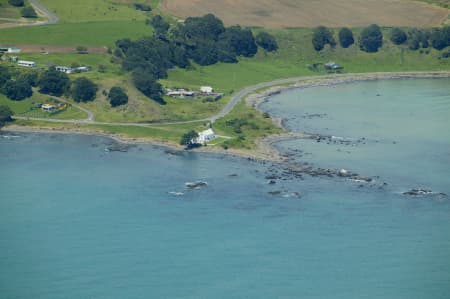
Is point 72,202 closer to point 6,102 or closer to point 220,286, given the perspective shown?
point 220,286

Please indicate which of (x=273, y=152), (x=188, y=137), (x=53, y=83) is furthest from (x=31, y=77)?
(x=273, y=152)

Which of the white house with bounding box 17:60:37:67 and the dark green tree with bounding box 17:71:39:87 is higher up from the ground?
the white house with bounding box 17:60:37:67

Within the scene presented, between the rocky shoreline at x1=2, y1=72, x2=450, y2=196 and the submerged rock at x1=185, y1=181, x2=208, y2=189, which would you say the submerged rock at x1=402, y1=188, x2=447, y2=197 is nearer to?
the rocky shoreline at x1=2, y1=72, x2=450, y2=196

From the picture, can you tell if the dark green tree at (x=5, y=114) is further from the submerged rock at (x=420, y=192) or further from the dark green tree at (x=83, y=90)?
the submerged rock at (x=420, y=192)

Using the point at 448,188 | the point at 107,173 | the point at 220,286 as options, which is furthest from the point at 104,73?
the point at 220,286

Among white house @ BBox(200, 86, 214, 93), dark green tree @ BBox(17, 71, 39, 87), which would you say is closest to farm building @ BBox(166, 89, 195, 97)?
white house @ BBox(200, 86, 214, 93)
